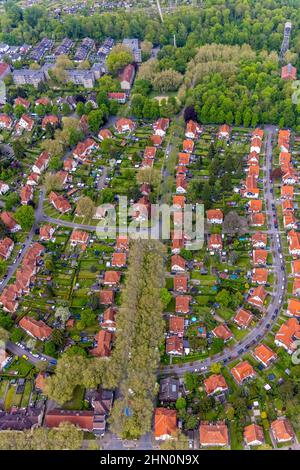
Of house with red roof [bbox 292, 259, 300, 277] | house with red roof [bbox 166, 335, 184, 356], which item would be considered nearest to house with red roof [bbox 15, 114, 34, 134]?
house with red roof [bbox 166, 335, 184, 356]

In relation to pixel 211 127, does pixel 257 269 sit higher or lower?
lower

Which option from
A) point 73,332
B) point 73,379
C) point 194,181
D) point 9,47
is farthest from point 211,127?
point 9,47

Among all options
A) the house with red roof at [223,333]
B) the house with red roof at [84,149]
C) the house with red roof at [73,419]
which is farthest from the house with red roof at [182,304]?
the house with red roof at [84,149]

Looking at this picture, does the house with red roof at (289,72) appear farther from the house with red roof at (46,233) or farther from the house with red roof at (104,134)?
the house with red roof at (46,233)

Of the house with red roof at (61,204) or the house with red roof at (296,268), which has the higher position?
the house with red roof at (61,204)

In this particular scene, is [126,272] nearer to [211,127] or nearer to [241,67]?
[211,127]

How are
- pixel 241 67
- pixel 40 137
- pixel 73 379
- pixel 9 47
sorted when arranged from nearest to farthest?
pixel 73 379 < pixel 40 137 < pixel 241 67 < pixel 9 47

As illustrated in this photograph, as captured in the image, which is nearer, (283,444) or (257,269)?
(283,444)

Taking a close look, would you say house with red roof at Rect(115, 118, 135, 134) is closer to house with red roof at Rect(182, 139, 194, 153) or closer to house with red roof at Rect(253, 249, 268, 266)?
house with red roof at Rect(182, 139, 194, 153)
